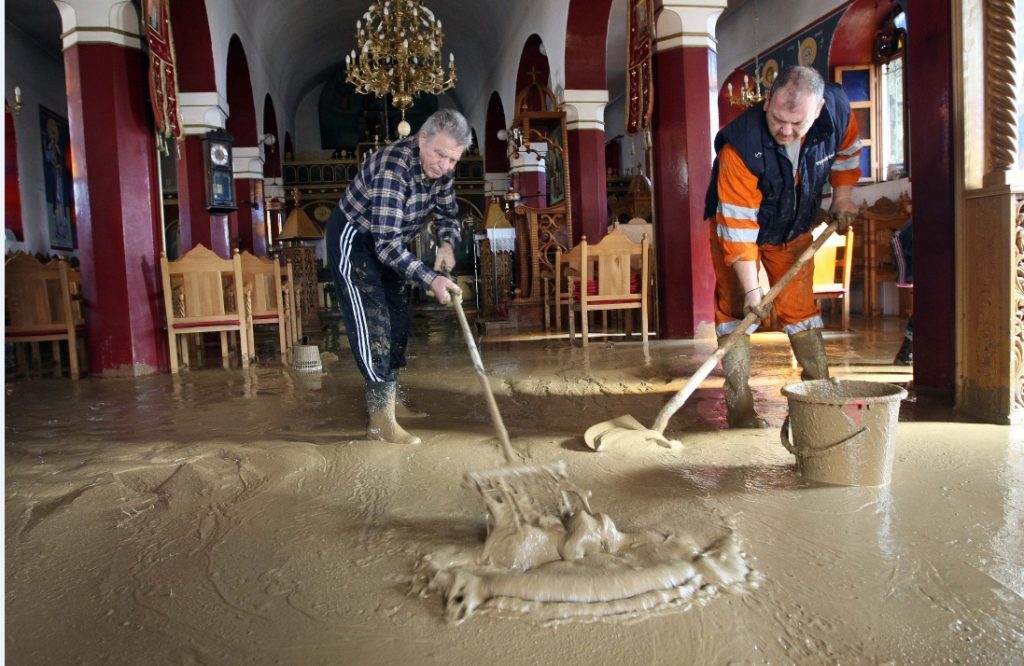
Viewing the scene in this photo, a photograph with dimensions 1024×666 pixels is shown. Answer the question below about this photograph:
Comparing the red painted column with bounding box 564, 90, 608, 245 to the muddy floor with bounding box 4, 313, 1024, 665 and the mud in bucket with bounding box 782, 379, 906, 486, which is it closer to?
the muddy floor with bounding box 4, 313, 1024, 665

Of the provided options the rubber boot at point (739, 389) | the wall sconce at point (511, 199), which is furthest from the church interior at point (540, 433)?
the wall sconce at point (511, 199)

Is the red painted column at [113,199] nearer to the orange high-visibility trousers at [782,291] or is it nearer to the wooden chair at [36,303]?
the wooden chair at [36,303]

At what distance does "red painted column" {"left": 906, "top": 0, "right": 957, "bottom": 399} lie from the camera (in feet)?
12.7

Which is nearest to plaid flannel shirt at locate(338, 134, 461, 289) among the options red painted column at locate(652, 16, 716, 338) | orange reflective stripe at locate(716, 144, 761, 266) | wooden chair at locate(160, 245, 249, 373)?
orange reflective stripe at locate(716, 144, 761, 266)

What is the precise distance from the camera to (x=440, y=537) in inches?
91.4

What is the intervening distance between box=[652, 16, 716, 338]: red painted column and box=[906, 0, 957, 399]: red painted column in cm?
349

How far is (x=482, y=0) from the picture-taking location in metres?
15.0

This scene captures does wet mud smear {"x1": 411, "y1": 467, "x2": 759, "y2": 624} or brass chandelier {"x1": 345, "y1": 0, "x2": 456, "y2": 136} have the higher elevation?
brass chandelier {"x1": 345, "y1": 0, "x2": 456, "y2": 136}

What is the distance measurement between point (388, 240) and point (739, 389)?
6.04ft

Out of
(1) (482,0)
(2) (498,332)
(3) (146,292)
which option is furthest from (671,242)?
(1) (482,0)

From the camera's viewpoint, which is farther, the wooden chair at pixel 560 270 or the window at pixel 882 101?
the window at pixel 882 101

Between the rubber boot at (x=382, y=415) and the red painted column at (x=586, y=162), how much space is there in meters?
7.91

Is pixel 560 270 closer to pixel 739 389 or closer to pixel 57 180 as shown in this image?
pixel 739 389

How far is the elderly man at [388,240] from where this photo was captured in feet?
11.1
